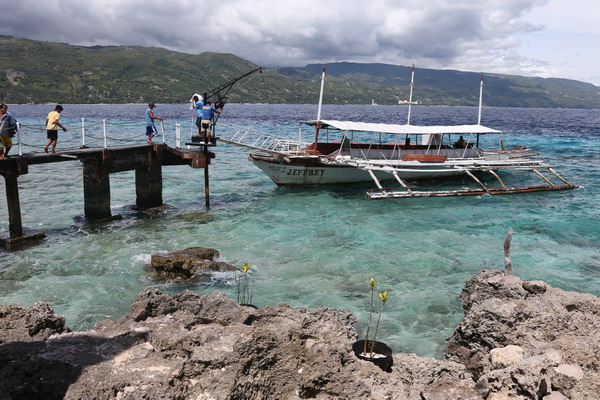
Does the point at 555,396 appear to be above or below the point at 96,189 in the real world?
below

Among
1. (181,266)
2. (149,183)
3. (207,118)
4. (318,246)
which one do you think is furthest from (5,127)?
(318,246)

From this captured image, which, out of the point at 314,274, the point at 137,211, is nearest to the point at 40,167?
the point at 137,211

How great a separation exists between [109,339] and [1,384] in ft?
5.68

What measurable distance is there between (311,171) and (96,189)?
A: 1311 centimetres

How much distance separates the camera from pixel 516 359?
7512 millimetres

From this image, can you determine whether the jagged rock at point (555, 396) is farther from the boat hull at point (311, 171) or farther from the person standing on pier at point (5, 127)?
the boat hull at point (311, 171)

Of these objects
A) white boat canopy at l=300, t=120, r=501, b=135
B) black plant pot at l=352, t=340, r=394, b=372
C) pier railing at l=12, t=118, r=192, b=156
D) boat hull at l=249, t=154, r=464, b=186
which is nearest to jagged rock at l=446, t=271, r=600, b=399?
black plant pot at l=352, t=340, r=394, b=372

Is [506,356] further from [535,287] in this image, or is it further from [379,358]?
[535,287]

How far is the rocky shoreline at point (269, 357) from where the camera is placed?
6.03 m

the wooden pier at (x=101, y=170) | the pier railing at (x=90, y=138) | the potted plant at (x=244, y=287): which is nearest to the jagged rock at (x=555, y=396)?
the potted plant at (x=244, y=287)

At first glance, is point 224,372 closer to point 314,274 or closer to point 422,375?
point 422,375

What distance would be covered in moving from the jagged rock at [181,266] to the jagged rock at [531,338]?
8.00 m

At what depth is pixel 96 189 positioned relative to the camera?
20000 mm

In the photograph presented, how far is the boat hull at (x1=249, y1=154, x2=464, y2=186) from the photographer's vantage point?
2777cm
